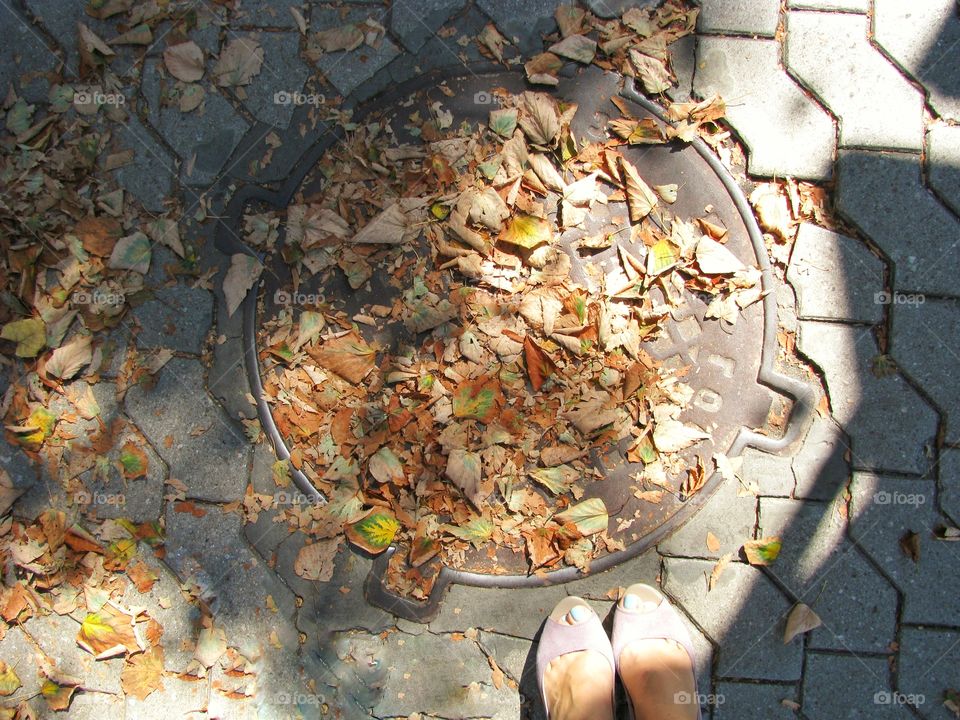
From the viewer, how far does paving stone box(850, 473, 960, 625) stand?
8.05ft

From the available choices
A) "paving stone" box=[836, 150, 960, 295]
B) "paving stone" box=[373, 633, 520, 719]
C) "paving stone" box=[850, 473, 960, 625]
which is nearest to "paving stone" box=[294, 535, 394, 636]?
"paving stone" box=[373, 633, 520, 719]

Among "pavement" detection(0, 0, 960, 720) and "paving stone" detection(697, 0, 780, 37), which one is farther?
"paving stone" detection(697, 0, 780, 37)

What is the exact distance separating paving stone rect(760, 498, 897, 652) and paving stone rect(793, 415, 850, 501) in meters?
0.06

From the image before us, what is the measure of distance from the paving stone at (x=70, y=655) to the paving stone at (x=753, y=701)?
219 cm

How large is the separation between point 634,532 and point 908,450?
1040mm

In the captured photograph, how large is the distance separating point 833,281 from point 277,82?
2197mm

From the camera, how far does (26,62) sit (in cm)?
259

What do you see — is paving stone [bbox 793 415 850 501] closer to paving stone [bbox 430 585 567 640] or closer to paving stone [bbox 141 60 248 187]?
paving stone [bbox 430 585 567 640]

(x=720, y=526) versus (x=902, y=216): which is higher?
(x=902, y=216)

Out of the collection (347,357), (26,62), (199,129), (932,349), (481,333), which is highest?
(26,62)

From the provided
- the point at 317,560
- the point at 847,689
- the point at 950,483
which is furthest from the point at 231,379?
the point at 950,483

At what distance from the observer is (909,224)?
2518mm

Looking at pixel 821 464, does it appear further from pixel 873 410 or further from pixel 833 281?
pixel 833 281

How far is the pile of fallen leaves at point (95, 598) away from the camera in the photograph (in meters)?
2.47
